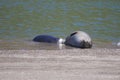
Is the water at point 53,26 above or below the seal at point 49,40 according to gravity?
below

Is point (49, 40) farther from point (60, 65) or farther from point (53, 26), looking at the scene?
point (53, 26)

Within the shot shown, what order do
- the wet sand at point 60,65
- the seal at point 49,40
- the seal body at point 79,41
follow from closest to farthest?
the wet sand at point 60,65, the seal body at point 79,41, the seal at point 49,40

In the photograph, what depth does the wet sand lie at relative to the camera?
940cm

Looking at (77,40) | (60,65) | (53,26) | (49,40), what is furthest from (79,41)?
(53,26)

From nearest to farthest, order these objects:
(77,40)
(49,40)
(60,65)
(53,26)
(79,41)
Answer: (60,65) → (79,41) → (77,40) → (49,40) → (53,26)

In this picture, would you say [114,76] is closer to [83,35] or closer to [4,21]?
[83,35]

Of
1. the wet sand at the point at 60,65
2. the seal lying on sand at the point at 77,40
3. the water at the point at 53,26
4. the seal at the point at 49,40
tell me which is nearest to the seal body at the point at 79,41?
the seal lying on sand at the point at 77,40

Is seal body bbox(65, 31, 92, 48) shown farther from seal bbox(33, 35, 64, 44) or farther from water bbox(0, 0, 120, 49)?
water bbox(0, 0, 120, 49)

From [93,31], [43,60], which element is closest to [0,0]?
[93,31]

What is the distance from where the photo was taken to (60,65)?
1061 centimetres

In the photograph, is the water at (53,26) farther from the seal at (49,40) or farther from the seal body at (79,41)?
the seal body at (79,41)

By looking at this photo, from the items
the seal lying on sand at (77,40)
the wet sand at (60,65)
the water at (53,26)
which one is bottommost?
the water at (53,26)

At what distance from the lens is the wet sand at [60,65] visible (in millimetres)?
9398

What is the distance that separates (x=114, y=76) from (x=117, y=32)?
12776mm
